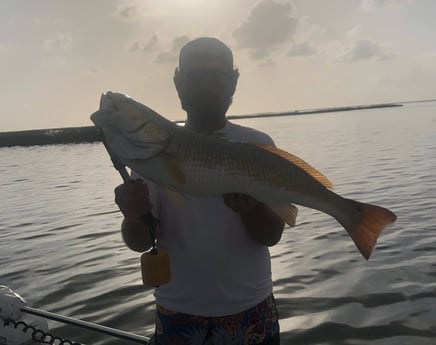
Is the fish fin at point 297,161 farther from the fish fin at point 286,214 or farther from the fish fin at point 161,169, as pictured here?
the fish fin at point 161,169

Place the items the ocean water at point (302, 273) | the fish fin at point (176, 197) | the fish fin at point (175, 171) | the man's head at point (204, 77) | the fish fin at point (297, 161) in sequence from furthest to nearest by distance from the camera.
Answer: the ocean water at point (302, 273), the man's head at point (204, 77), the fish fin at point (297, 161), the fish fin at point (176, 197), the fish fin at point (175, 171)

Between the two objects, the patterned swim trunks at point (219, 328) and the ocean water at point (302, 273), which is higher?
the patterned swim trunks at point (219, 328)

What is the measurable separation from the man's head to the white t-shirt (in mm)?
698

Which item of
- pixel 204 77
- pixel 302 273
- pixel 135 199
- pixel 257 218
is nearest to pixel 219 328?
pixel 257 218

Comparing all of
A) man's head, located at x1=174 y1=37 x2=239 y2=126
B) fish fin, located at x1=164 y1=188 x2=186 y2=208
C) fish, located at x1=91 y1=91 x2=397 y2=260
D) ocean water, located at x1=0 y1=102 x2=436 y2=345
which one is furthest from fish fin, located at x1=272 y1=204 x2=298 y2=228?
ocean water, located at x1=0 y1=102 x2=436 y2=345

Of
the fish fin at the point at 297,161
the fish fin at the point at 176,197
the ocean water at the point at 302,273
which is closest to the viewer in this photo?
the fish fin at the point at 176,197

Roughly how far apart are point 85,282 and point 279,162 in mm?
8510

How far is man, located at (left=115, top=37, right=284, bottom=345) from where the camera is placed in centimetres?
338

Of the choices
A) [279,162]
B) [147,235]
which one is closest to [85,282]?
[147,235]

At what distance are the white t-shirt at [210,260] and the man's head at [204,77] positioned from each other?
0.70 m

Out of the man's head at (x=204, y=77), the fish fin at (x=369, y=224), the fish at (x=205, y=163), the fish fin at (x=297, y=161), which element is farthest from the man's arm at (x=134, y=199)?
the fish fin at (x=369, y=224)

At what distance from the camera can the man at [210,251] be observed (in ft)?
11.1

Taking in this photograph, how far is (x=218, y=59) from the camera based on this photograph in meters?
3.53

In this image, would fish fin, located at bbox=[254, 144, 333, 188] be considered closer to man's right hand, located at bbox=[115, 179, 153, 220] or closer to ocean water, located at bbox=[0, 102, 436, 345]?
man's right hand, located at bbox=[115, 179, 153, 220]
